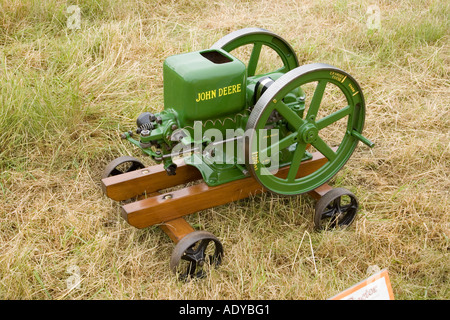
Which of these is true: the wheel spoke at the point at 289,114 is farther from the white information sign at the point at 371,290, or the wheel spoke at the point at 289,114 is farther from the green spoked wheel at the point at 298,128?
the white information sign at the point at 371,290

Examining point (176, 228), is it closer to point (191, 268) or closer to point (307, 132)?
point (191, 268)

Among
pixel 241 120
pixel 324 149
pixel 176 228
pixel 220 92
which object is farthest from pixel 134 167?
pixel 324 149

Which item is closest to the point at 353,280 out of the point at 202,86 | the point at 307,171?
the point at 307,171

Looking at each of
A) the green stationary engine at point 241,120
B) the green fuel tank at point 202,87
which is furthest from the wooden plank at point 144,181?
the green fuel tank at point 202,87

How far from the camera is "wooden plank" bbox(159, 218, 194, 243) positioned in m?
2.76

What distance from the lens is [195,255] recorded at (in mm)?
2707

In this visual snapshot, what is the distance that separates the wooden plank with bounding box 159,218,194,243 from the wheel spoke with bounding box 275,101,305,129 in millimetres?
785

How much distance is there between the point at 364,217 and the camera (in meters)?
3.14

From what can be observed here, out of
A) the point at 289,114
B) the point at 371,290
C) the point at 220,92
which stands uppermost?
the point at 220,92

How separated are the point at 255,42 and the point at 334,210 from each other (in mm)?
1140

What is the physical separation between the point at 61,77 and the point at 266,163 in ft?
5.88

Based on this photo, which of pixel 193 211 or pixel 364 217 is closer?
pixel 193 211

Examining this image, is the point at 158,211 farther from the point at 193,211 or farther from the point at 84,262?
the point at 84,262


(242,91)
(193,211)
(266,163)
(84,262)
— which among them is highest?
(242,91)
